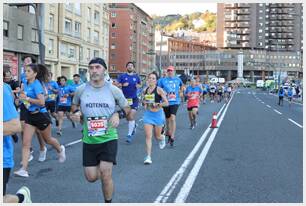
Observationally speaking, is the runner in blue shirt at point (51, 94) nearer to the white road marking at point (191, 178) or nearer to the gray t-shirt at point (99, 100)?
the white road marking at point (191, 178)

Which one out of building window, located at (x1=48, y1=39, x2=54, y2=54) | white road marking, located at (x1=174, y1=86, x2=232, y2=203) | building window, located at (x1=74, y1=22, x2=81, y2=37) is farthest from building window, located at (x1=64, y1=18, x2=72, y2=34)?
white road marking, located at (x1=174, y1=86, x2=232, y2=203)

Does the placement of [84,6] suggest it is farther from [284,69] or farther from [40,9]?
[284,69]

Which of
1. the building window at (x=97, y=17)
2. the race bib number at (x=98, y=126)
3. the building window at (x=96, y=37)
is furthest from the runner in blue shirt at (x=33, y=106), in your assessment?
the building window at (x=97, y=17)

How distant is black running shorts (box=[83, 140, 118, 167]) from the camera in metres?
5.42

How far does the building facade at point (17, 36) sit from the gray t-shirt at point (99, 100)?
28840 millimetres

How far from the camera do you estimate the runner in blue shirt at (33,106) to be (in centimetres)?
740

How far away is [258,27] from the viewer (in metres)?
161

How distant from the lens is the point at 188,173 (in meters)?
7.76

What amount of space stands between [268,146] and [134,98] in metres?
3.28

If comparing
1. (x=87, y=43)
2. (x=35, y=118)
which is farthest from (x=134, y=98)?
(x=87, y=43)

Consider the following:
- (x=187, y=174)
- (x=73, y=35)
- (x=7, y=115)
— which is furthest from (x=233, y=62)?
(x=7, y=115)

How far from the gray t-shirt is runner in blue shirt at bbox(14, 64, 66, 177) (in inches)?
80.1

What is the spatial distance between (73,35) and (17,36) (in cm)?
1640

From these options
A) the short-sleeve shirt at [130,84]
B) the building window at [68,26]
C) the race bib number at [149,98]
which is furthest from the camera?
the building window at [68,26]
